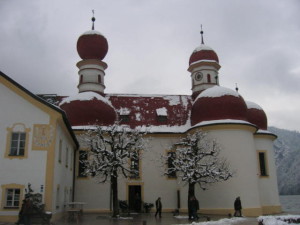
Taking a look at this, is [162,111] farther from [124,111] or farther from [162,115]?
[124,111]

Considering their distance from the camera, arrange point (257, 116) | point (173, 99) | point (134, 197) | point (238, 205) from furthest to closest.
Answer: point (173, 99)
point (257, 116)
point (134, 197)
point (238, 205)

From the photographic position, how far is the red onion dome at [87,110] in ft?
99.9

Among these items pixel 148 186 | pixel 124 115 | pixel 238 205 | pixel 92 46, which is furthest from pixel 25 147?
pixel 92 46

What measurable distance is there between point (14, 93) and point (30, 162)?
13.1 ft

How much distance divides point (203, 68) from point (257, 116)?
808 cm

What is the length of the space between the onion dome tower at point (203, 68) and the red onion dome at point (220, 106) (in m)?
7.06

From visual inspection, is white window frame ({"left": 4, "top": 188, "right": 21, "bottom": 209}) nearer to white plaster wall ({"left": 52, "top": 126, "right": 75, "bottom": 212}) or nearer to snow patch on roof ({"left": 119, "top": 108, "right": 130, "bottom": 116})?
white plaster wall ({"left": 52, "top": 126, "right": 75, "bottom": 212})

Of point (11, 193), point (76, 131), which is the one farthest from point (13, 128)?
point (76, 131)

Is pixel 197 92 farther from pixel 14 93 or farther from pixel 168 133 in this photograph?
pixel 14 93

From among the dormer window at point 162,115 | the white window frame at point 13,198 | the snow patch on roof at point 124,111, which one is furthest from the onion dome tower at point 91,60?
the white window frame at point 13,198

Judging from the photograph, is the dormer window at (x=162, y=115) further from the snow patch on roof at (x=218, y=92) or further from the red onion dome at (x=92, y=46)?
the red onion dome at (x=92, y=46)

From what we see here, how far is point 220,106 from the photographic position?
28.7 m

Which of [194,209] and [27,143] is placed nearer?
[27,143]

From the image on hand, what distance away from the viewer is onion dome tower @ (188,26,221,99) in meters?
37.2
